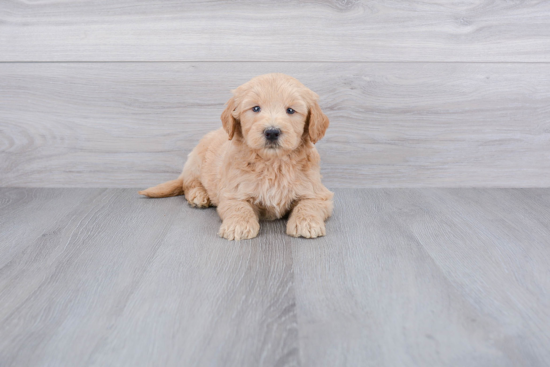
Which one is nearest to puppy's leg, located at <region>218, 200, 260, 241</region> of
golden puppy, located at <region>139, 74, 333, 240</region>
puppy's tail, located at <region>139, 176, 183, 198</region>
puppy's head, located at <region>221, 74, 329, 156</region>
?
golden puppy, located at <region>139, 74, 333, 240</region>

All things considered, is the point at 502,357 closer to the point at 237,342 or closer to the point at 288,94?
the point at 237,342

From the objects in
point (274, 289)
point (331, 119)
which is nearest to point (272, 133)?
point (274, 289)

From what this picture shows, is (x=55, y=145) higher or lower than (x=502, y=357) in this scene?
lower

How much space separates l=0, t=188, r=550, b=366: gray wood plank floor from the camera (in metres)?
1.17

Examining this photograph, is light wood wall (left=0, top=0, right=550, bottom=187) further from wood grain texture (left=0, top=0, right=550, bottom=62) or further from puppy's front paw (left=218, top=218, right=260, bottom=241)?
puppy's front paw (left=218, top=218, right=260, bottom=241)

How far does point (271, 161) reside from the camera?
6.74 ft

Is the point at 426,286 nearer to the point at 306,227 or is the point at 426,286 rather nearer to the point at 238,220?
the point at 306,227

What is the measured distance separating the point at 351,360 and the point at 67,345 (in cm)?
75

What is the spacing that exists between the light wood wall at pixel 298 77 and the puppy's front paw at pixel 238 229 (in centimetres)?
93

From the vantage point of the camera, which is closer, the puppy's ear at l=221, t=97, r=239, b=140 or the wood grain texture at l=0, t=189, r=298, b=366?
the wood grain texture at l=0, t=189, r=298, b=366

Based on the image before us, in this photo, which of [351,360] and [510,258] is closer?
[351,360]

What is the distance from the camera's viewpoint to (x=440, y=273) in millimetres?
1615

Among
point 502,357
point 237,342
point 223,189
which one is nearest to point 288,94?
point 223,189

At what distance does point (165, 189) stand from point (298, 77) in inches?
39.9
